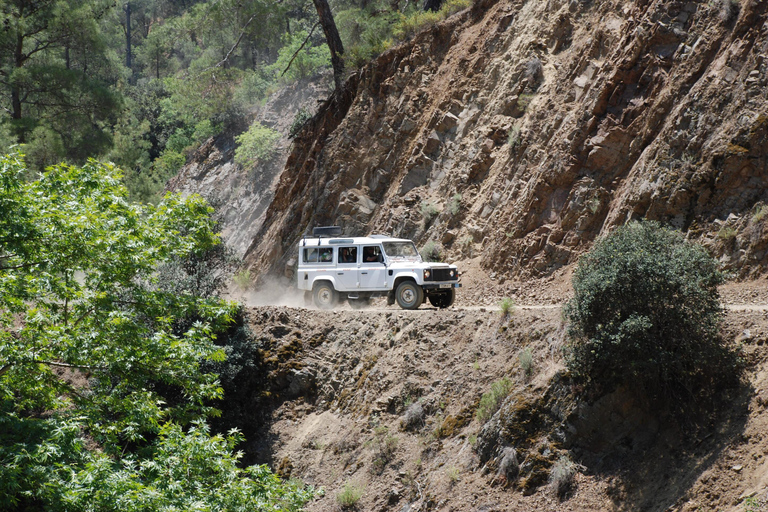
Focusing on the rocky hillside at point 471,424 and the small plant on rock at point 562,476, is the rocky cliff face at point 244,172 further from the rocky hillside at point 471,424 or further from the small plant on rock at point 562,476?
the small plant on rock at point 562,476

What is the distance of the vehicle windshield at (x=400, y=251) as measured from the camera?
62.4 feet

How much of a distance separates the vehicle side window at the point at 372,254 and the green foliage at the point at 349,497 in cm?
652

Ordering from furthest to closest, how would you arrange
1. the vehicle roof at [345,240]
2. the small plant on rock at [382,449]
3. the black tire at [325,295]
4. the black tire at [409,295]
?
the black tire at [325,295]
the vehicle roof at [345,240]
the black tire at [409,295]
the small plant on rock at [382,449]

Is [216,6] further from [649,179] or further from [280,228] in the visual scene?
[649,179]

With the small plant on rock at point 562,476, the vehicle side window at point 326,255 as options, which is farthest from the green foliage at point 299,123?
the small plant on rock at point 562,476

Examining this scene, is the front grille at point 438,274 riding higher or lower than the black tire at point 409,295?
higher

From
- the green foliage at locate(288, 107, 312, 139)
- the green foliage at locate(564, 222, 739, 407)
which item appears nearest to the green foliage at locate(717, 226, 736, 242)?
the green foliage at locate(564, 222, 739, 407)

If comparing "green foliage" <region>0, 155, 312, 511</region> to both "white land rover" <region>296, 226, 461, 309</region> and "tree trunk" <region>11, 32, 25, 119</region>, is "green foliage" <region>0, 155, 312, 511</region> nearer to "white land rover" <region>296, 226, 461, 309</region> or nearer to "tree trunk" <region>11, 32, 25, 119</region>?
"white land rover" <region>296, 226, 461, 309</region>

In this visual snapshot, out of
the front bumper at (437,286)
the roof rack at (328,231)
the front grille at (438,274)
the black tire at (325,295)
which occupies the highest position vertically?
the roof rack at (328,231)

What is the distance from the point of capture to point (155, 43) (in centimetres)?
6794

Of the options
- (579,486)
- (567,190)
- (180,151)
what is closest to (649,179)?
(567,190)

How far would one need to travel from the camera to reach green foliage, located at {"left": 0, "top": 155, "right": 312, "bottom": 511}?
385 inches

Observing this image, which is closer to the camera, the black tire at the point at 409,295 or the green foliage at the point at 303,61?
the black tire at the point at 409,295

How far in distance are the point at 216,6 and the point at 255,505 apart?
79.3 ft
